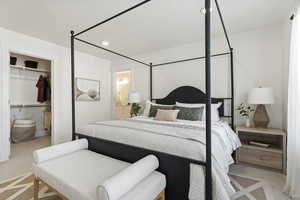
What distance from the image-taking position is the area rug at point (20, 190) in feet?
5.49

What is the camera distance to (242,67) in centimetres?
282

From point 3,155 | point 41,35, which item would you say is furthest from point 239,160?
point 41,35

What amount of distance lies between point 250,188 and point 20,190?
284cm

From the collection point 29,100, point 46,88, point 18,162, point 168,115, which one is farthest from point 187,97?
point 29,100

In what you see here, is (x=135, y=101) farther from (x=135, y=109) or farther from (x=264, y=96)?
(x=264, y=96)

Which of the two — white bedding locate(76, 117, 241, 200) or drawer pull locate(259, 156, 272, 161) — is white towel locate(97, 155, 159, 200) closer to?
white bedding locate(76, 117, 241, 200)

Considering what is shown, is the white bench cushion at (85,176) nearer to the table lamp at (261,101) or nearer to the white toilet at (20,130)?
the table lamp at (261,101)

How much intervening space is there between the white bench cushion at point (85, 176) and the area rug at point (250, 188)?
1.04m

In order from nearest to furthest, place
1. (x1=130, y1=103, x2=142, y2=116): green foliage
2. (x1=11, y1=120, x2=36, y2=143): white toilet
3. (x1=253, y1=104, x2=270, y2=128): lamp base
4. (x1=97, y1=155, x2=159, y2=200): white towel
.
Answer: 1. (x1=97, y1=155, x2=159, y2=200): white towel
2. (x1=253, y1=104, x2=270, y2=128): lamp base
3. (x1=11, y1=120, x2=36, y2=143): white toilet
4. (x1=130, y1=103, x2=142, y2=116): green foliage

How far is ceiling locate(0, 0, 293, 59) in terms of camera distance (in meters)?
2.04

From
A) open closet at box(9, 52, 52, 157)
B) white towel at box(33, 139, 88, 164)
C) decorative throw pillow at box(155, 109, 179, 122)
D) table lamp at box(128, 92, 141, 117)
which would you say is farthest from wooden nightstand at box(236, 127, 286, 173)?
open closet at box(9, 52, 52, 157)

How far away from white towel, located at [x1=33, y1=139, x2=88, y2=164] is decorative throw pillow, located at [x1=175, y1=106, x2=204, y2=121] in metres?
1.66

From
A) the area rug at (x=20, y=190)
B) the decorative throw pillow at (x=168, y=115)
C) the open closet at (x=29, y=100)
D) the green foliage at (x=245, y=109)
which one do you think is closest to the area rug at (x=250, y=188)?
the green foliage at (x=245, y=109)

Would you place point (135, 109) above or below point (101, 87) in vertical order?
below
